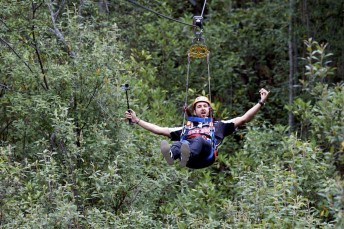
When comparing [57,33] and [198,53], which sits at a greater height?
[198,53]

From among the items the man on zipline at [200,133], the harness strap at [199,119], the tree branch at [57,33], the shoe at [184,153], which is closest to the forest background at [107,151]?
the tree branch at [57,33]

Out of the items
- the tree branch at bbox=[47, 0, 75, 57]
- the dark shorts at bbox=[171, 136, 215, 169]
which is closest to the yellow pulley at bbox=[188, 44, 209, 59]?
the dark shorts at bbox=[171, 136, 215, 169]

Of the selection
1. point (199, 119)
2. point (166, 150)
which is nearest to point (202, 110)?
point (199, 119)

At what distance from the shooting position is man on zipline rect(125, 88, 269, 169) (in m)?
8.53

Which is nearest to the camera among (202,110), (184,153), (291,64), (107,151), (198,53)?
(184,153)

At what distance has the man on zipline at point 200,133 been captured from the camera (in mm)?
8531

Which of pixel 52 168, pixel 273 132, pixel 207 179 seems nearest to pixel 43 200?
pixel 52 168

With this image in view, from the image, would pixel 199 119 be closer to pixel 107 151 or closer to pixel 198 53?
pixel 198 53

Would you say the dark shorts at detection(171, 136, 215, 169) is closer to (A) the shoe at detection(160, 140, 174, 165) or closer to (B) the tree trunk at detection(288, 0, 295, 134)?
(A) the shoe at detection(160, 140, 174, 165)

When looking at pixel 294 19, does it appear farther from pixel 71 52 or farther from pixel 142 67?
pixel 71 52

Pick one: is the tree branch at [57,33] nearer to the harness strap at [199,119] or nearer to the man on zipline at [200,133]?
the man on zipline at [200,133]

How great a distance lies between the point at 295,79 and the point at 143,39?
269 cm

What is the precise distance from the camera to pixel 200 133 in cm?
898

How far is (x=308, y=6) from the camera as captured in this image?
14797 mm
